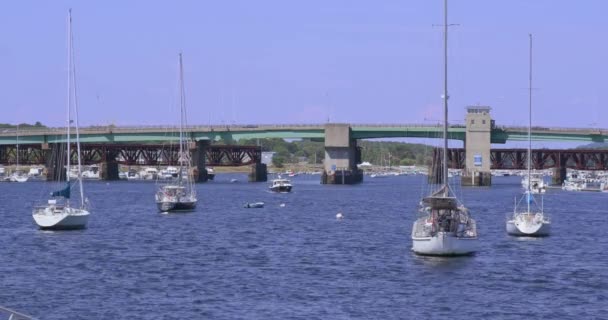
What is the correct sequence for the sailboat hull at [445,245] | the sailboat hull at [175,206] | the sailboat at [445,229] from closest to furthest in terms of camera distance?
the sailboat at [445,229] < the sailboat hull at [445,245] < the sailboat hull at [175,206]

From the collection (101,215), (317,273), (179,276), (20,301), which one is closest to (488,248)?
(317,273)

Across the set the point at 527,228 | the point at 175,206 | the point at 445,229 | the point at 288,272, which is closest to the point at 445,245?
the point at 445,229

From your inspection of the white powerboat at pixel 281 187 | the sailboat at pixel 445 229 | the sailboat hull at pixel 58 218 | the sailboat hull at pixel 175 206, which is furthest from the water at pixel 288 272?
the white powerboat at pixel 281 187

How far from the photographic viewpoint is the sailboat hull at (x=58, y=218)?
87750 millimetres

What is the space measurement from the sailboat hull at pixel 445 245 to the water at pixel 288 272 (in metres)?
0.54

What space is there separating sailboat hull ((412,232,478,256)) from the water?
1.77ft

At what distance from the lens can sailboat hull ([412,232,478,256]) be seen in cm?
6562

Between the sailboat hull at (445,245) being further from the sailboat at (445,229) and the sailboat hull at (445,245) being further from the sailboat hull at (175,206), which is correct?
the sailboat hull at (175,206)

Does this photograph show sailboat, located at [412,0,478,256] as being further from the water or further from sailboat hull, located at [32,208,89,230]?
sailboat hull, located at [32,208,89,230]

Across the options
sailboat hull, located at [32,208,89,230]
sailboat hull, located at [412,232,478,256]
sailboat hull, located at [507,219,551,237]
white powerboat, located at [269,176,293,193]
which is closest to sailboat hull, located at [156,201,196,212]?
sailboat hull, located at [32,208,89,230]

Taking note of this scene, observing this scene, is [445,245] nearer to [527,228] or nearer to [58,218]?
[527,228]

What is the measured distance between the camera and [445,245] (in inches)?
2589

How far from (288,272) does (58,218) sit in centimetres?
2951

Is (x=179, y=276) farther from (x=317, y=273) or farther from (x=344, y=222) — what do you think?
(x=344, y=222)
